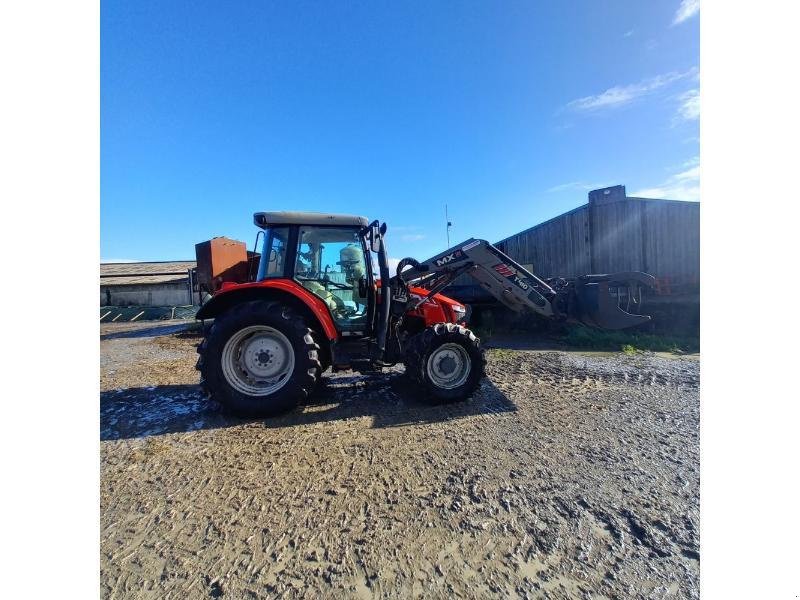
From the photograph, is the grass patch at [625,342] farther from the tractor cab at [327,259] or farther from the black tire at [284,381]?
the black tire at [284,381]

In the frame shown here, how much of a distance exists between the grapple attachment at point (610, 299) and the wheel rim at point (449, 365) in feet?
5.71

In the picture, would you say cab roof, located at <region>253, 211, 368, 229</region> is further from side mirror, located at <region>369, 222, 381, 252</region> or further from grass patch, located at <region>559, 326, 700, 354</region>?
grass patch, located at <region>559, 326, 700, 354</region>

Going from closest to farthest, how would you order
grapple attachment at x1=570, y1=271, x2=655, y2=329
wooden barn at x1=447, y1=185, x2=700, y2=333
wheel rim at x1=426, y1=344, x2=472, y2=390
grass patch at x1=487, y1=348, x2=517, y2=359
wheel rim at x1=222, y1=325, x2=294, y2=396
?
wheel rim at x1=222, y1=325, x2=294, y2=396
wheel rim at x1=426, y1=344, x2=472, y2=390
grapple attachment at x1=570, y1=271, x2=655, y2=329
grass patch at x1=487, y1=348, x2=517, y2=359
wooden barn at x1=447, y1=185, x2=700, y2=333

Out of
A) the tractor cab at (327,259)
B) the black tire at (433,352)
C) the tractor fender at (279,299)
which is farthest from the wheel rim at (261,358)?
the black tire at (433,352)

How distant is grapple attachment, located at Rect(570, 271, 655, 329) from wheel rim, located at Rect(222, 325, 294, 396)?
3609 mm

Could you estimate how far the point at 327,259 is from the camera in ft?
12.3

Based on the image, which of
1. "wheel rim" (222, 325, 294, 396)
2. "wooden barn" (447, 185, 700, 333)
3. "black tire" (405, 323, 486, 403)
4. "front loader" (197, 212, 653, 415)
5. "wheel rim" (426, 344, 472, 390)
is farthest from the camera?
"wooden barn" (447, 185, 700, 333)

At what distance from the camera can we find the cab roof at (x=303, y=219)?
11.5ft

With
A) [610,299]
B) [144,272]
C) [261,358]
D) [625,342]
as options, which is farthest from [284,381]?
[144,272]

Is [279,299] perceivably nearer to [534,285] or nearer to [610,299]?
[534,285]

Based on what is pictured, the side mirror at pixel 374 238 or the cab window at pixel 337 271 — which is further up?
the side mirror at pixel 374 238

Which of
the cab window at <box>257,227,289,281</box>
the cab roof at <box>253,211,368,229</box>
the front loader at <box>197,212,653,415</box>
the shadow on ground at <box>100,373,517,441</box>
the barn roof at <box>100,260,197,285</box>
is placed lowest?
the shadow on ground at <box>100,373,517,441</box>

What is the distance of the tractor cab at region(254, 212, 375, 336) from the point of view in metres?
3.58

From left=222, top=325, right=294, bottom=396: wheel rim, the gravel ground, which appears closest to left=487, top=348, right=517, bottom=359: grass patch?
the gravel ground
